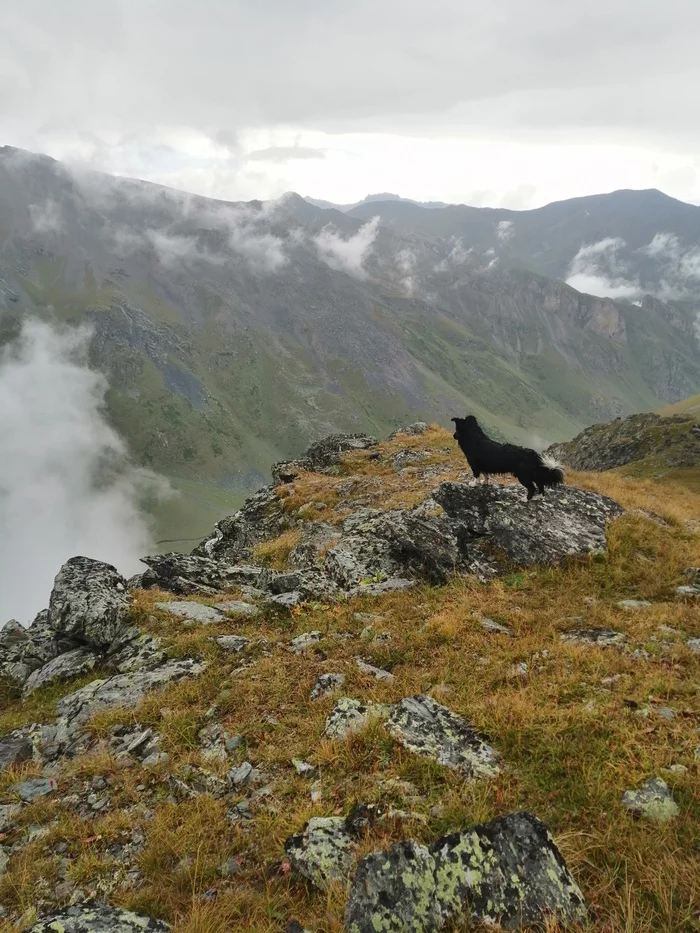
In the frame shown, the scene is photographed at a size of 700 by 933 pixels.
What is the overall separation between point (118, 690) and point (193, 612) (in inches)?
115

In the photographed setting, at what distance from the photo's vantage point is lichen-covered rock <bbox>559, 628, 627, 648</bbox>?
9.19 metres

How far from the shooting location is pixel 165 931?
480cm

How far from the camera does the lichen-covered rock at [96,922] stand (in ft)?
15.0

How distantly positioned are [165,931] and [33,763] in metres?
4.83

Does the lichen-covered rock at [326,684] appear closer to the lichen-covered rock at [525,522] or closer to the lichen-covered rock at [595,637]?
the lichen-covered rock at [595,637]

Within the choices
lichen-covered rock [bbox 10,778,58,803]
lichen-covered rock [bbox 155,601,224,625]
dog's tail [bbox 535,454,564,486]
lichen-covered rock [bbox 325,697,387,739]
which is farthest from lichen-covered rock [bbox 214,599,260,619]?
dog's tail [bbox 535,454,564,486]

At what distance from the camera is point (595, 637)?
9500mm

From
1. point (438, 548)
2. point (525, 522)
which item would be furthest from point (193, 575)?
point (525, 522)

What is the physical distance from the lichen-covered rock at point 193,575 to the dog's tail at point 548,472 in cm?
910

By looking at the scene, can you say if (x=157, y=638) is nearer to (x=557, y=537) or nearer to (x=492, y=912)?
(x=492, y=912)

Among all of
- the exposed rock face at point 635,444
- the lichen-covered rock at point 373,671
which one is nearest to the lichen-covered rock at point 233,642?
the lichen-covered rock at point 373,671

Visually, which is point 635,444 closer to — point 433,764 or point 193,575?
point 193,575

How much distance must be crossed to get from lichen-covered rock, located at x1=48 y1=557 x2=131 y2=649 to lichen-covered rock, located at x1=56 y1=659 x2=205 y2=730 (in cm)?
173

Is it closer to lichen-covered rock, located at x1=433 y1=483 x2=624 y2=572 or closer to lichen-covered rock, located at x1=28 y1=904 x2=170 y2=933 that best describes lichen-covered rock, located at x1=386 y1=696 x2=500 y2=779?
lichen-covered rock, located at x1=28 y1=904 x2=170 y2=933
